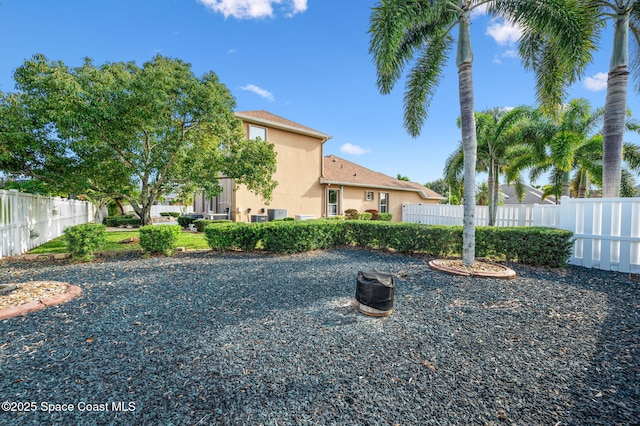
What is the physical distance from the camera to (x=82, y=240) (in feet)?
22.5

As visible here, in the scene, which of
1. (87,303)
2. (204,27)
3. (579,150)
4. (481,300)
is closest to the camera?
(87,303)

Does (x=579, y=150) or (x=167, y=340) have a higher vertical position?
(x=579, y=150)

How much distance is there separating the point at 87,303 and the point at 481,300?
6.43m

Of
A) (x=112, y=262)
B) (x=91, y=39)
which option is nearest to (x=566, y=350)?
(x=112, y=262)

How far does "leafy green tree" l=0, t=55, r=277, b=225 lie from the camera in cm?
743

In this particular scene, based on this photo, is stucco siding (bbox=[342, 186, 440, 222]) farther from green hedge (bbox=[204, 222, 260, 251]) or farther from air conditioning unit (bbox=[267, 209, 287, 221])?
green hedge (bbox=[204, 222, 260, 251])

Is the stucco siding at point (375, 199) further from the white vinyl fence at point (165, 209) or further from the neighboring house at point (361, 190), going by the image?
the white vinyl fence at point (165, 209)

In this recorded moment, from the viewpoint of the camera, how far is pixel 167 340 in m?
3.08

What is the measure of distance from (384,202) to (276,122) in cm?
1201

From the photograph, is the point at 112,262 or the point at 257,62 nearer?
the point at 112,262

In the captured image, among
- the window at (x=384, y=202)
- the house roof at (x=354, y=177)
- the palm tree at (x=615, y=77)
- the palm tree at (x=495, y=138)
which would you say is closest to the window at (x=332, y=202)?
the house roof at (x=354, y=177)

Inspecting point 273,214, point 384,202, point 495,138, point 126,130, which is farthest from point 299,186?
point 495,138

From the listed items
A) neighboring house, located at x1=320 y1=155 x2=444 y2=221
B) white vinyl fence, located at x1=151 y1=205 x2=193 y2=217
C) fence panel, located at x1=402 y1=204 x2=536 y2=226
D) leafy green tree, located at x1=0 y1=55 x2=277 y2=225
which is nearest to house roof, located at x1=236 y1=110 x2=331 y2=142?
neighboring house, located at x1=320 y1=155 x2=444 y2=221

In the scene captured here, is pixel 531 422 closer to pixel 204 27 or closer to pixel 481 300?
pixel 481 300
